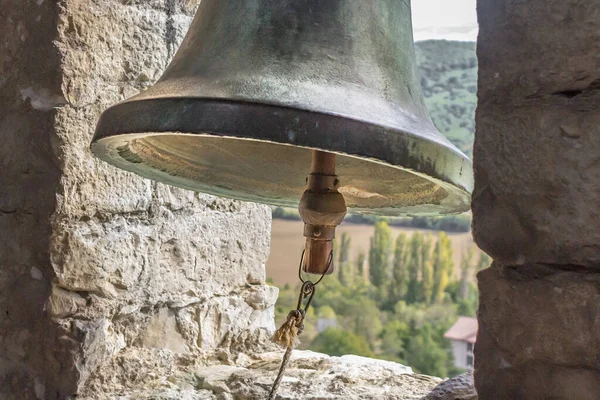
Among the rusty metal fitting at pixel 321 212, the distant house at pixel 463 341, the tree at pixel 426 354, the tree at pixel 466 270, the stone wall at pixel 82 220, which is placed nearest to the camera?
the rusty metal fitting at pixel 321 212

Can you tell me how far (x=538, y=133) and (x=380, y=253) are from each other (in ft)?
7.81

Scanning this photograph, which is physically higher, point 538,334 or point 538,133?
point 538,133

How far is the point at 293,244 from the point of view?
2.85m

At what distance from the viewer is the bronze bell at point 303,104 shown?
842 millimetres

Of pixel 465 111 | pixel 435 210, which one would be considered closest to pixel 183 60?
pixel 435 210

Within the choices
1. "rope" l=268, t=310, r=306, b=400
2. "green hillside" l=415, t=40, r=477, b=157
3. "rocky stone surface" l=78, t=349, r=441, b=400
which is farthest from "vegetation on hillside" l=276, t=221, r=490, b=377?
"rope" l=268, t=310, r=306, b=400

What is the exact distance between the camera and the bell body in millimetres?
840

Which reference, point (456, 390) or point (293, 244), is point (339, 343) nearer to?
point (293, 244)

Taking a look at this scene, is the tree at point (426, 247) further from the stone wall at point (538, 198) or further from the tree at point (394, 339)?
the stone wall at point (538, 198)

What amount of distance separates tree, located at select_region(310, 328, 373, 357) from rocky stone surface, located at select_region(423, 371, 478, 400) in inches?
57.9

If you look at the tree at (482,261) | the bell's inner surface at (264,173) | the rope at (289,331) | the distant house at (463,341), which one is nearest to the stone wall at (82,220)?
the bell's inner surface at (264,173)

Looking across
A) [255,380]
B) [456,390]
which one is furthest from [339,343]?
[456,390]

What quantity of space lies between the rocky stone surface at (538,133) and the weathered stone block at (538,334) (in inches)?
0.9

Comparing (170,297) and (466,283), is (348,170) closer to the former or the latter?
(170,297)
